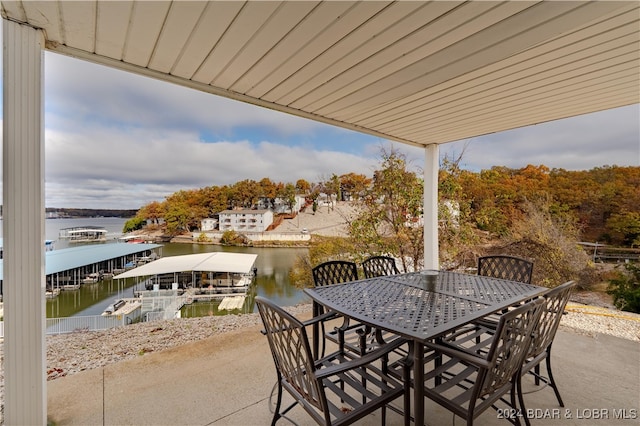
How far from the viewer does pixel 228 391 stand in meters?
1.99

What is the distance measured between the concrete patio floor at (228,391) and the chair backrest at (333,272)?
844 millimetres

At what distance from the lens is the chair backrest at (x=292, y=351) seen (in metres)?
1.15

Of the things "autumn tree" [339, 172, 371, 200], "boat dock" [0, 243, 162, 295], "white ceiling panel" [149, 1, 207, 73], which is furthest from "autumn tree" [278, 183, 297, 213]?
"white ceiling panel" [149, 1, 207, 73]

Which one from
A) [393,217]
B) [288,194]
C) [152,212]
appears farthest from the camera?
[288,194]

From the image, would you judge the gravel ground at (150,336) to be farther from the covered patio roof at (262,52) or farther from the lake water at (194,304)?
the lake water at (194,304)

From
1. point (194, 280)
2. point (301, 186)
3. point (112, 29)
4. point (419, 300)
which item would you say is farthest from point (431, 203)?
point (194, 280)

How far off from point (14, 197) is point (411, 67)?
2.45 meters

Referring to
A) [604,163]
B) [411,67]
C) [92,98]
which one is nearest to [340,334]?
[411,67]

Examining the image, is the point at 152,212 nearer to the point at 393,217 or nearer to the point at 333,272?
the point at 393,217

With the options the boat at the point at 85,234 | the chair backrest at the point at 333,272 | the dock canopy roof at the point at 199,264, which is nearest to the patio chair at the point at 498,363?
the chair backrest at the point at 333,272

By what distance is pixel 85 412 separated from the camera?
5.75ft

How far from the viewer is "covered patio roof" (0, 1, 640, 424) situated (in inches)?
52.7

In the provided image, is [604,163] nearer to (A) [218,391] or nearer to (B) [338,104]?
Result: (B) [338,104]

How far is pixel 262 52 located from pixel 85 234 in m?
12.2
